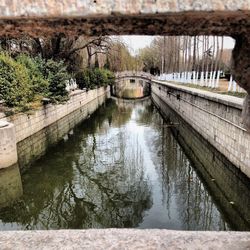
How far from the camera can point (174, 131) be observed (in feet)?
59.9

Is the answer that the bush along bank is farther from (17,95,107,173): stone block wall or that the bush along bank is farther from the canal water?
the canal water

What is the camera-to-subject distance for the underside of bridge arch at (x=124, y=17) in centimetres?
157

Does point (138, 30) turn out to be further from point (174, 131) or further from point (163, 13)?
point (174, 131)

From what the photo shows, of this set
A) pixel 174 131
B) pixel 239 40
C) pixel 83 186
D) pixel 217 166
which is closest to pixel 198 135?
pixel 174 131

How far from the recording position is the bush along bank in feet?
43.7

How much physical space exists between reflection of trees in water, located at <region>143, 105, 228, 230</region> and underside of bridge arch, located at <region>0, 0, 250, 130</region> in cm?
616

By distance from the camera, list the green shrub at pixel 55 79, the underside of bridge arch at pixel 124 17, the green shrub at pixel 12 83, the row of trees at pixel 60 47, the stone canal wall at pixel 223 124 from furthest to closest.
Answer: the row of trees at pixel 60 47, the green shrub at pixel 55 79, the green shrub at pixel 12 83, the stone canal wall at pixel 223 124, the underside of bridge arch at pixel 124 17

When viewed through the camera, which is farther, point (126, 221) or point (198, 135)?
point (198, 135)

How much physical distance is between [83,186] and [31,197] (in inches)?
62.5

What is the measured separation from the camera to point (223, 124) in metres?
11.5

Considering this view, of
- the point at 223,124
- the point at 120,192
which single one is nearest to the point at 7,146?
the point at 120,192

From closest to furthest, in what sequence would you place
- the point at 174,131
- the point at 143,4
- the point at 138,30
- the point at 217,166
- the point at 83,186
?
the point at 143,4 → the point at 138,30 → the point at 83,186 → the point at 217,166 → the point at 174,131

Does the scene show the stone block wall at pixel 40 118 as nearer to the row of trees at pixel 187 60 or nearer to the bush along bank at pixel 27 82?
the bush along bank at pixel 27 82

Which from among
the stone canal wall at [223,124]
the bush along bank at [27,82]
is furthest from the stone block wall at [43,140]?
the stone canal wall at [223,124]
